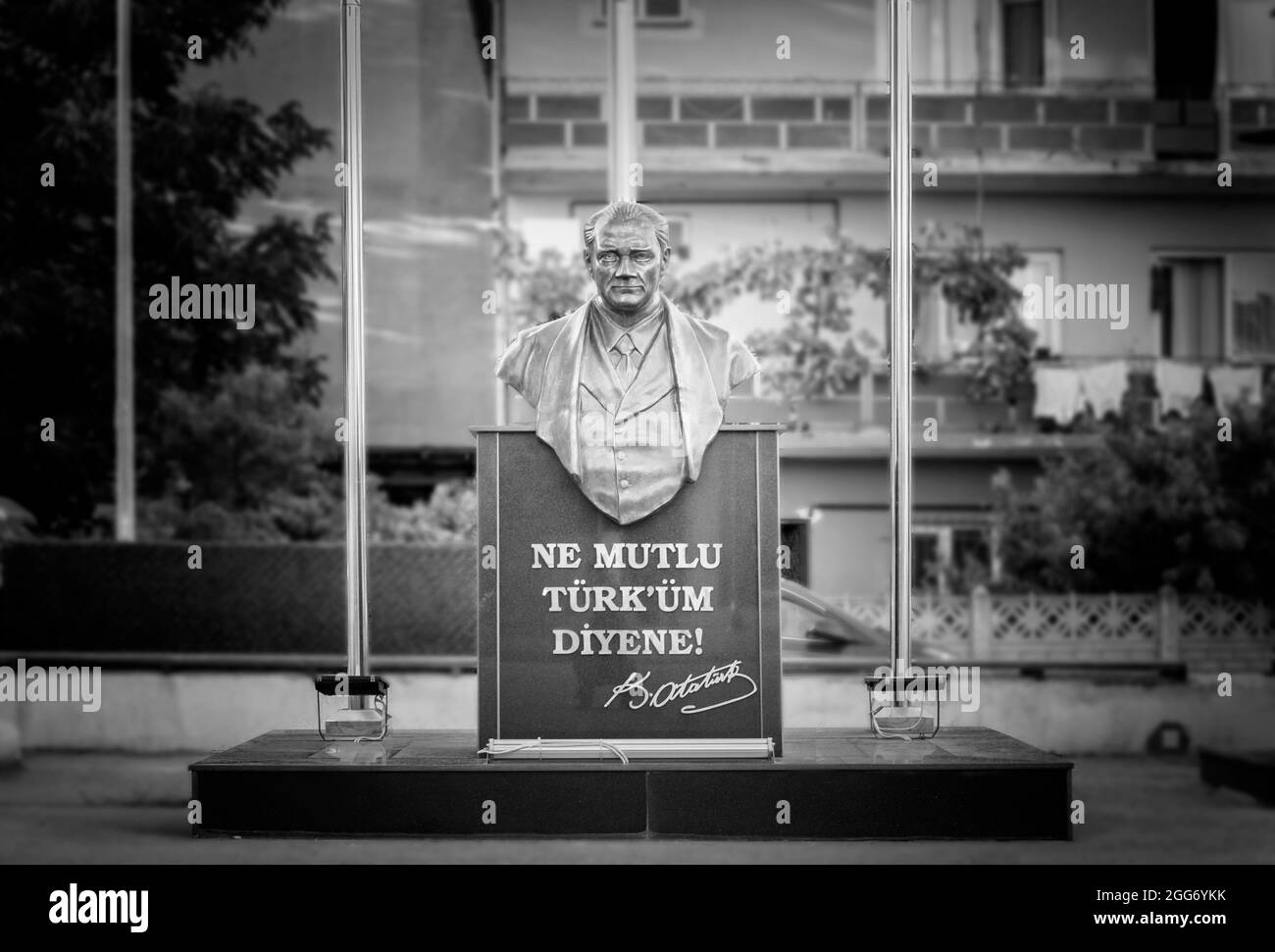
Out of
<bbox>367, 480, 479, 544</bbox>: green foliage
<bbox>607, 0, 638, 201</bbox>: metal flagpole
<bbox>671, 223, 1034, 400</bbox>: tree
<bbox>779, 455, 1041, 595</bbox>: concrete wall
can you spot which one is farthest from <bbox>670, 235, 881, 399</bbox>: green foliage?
<bbox>607, 0, 638, 201</bbox>: metal flagpole

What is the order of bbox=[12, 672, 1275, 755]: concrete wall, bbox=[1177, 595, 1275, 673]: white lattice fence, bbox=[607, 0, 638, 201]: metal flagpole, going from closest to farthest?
bbox=[607, 0, 638, 201]: metal flagpole < bbox=[12, 672, 1275, 755]: concrete wall < bbox=[1177, 595, 1275, 673]: white lattice fence

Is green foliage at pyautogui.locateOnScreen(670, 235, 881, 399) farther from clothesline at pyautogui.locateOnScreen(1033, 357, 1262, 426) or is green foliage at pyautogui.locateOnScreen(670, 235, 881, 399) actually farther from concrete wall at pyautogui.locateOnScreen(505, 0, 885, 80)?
concrete wall at pyautogui.locateOnScreen(505, 0, 885, 80)

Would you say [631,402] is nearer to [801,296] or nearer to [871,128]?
[801,296]

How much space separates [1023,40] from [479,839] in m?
15.3

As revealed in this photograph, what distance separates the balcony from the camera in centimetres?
1798

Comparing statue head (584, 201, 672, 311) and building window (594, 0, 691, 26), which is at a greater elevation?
building window (594, 0, 691, 26)

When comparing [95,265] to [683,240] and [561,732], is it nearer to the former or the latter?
[683,240]

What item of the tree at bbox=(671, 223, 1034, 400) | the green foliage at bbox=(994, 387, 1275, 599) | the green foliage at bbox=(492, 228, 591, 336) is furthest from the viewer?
the tree at bbox=(671, 223, 1034, 400)

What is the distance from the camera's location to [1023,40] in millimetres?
18875

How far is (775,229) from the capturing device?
19141 millimetres

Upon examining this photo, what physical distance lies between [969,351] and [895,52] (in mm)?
10603

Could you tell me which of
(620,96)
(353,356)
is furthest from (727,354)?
(620,96)

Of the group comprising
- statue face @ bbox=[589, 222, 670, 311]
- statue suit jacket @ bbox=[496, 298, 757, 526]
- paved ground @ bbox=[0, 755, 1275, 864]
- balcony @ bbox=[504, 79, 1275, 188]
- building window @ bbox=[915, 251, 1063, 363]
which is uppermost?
balcony @ bbox=[504, 79, 1275, 188]
